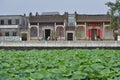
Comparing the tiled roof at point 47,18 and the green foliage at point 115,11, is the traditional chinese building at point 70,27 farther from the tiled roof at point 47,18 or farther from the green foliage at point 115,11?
the green foliage at point 115,11

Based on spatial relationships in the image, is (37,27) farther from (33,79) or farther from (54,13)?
(33,79)

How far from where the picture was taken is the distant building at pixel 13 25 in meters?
69.7

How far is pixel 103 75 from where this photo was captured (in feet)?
24.2

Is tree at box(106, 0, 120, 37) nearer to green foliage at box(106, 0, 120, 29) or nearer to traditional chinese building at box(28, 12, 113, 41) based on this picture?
green foliage at box(106, 0, 120, 29)

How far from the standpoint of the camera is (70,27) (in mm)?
66750

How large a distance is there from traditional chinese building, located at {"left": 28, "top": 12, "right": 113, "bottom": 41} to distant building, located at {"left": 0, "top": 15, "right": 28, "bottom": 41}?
2344 mm

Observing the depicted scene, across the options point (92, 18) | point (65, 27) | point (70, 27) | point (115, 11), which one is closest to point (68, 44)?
point (115, 11)

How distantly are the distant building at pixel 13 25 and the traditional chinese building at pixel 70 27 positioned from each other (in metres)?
2.34

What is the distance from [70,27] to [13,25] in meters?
11.1

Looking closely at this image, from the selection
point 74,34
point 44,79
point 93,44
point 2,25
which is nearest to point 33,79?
point 44,79

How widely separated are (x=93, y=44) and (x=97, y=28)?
30.3 meters

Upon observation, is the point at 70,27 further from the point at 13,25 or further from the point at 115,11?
the point at 115,11

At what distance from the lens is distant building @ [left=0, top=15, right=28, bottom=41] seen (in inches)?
2745

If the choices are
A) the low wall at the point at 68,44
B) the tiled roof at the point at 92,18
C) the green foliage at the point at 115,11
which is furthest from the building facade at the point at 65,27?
the low wall at the point at 68,44
